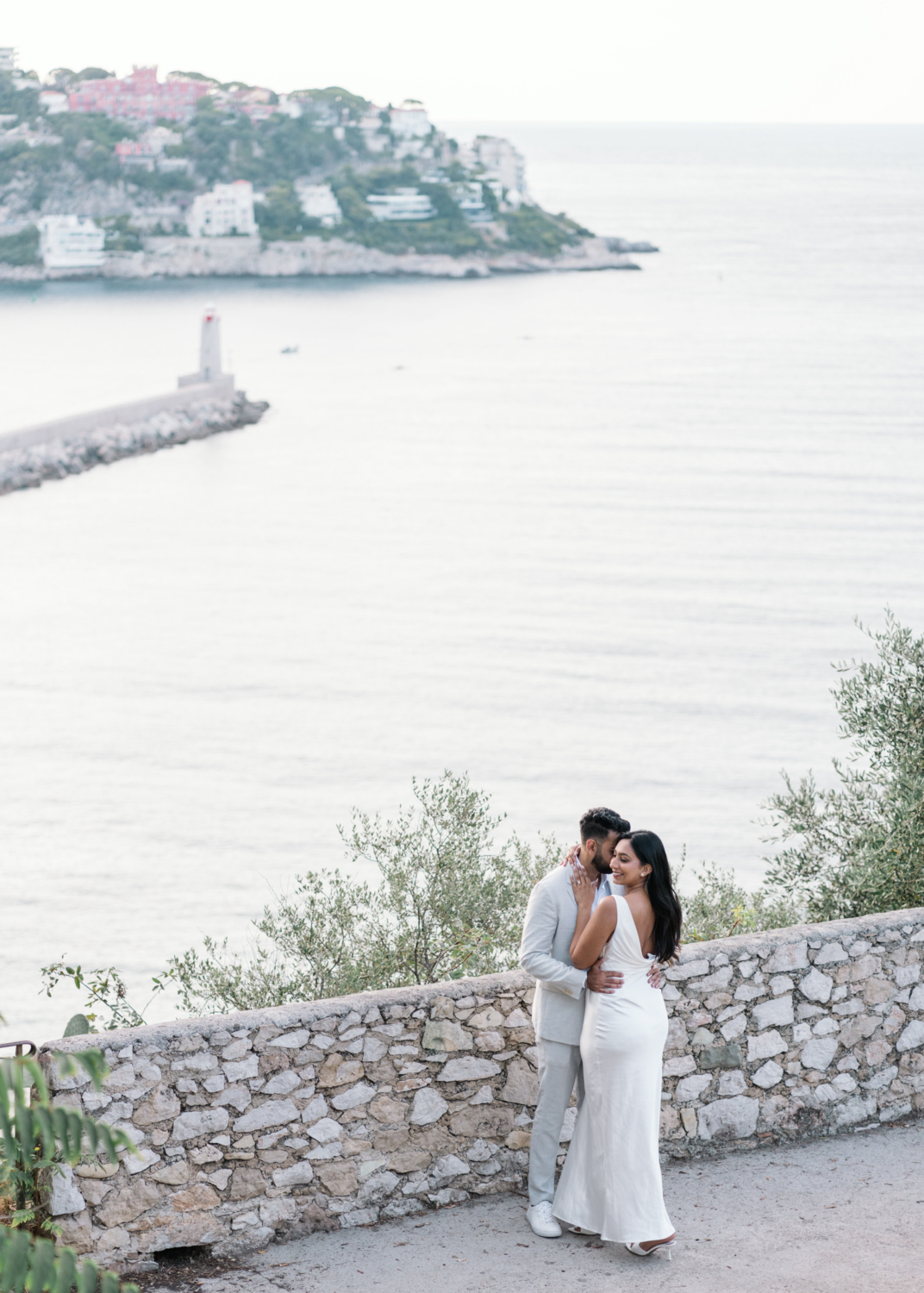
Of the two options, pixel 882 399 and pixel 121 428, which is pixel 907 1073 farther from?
pixel 882 399

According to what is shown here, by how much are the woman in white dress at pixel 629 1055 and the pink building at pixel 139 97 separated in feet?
654

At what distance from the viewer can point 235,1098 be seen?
5.04 m

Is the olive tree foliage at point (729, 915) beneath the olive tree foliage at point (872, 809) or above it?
beneath

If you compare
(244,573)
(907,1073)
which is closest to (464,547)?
(244,573)

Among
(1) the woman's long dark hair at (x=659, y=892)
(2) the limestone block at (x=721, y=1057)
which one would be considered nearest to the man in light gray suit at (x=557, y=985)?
(1) the woman's long dark hair at (x=659, y=892)

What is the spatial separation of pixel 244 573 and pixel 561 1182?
39.8 meters

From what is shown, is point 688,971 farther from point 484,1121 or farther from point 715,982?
point 484,1121

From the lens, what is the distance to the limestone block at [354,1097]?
520 cm

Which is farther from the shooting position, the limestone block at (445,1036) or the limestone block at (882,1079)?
the limestone block at (882,1079)

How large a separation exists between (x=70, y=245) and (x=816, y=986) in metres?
144

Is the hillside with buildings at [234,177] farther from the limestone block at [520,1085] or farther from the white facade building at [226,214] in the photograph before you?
the limestone block at [520,1085]

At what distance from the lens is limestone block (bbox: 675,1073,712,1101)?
565 cm

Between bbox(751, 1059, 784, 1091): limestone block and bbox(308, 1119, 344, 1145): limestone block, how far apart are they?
67.3 inches

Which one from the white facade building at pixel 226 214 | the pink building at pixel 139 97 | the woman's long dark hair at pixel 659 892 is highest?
the pink building at pixel 139 97
